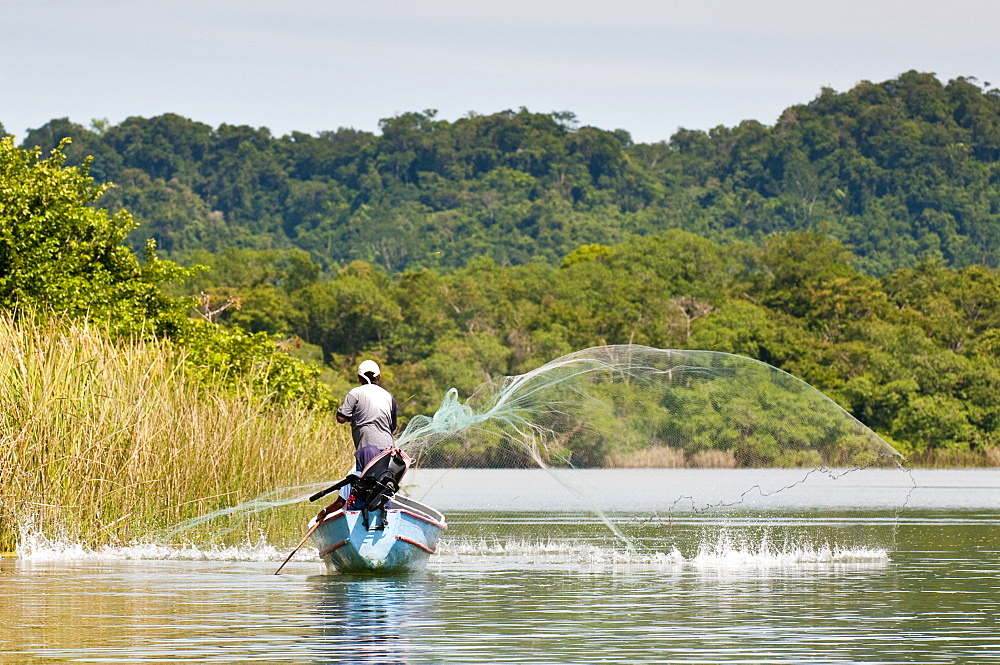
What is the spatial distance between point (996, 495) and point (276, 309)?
2149 inches

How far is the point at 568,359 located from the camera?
68.4 feet

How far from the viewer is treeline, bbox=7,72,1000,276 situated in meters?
163

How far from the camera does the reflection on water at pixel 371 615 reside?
1317 cm

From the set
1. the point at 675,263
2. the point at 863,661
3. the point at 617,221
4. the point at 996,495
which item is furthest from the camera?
the point at 617,221

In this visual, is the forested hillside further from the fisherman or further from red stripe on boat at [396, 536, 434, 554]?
the fisherman

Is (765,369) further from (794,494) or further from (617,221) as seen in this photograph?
(617,221)

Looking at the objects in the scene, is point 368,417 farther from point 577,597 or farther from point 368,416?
point 577,597

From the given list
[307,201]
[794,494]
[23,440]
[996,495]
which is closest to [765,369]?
[794,494]

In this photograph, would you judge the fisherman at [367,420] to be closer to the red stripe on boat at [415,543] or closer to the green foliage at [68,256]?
the red stripe on boat at [415,543]

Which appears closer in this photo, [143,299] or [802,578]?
[802,578]

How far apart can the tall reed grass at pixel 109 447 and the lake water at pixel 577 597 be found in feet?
1.81

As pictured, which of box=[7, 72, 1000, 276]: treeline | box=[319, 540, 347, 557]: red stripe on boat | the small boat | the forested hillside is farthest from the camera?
box=[7, 72, 1000, 276]: treeline

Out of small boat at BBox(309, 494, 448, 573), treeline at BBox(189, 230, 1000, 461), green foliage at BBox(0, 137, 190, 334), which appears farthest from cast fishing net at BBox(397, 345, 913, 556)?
treeline at BBox(189, 230, 1000, 461)

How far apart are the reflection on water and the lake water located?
0.13ft
